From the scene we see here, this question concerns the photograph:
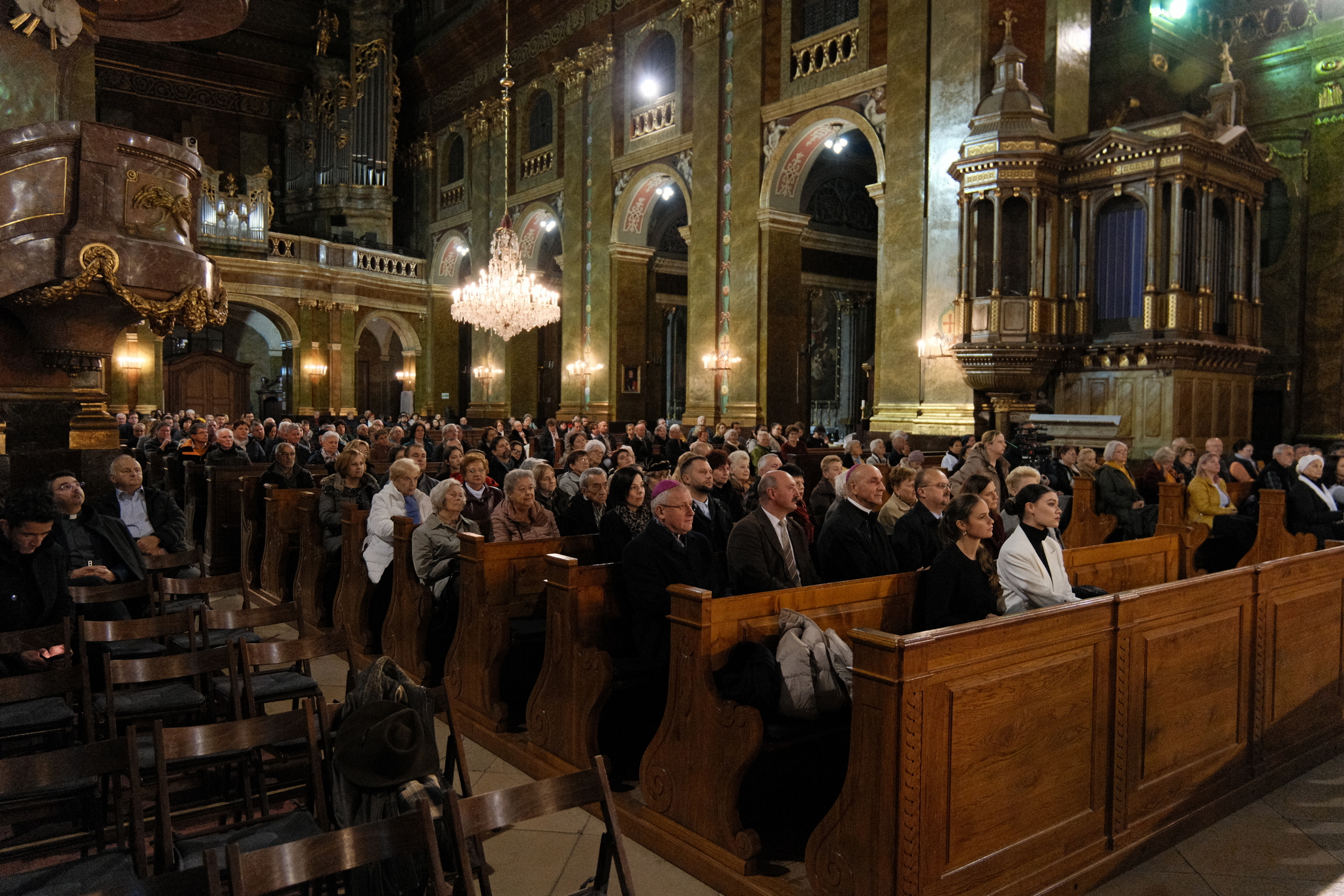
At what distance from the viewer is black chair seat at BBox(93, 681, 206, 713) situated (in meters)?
3.43

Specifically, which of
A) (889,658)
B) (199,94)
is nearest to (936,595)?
(889,658)

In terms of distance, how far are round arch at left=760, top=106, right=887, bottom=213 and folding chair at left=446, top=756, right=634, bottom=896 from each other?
1205 cm

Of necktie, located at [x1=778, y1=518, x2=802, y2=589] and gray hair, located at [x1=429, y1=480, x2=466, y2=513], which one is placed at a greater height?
gray hair, located at [x1=429, y1=480, x2=466, y2=513]

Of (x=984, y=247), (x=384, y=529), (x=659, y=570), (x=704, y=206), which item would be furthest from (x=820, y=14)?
(x=659, y=570)

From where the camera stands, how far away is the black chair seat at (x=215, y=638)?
407 cm

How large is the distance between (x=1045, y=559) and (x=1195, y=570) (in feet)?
14.1

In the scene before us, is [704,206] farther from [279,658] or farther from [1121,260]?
[279,658]

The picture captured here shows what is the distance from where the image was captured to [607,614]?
3.88m

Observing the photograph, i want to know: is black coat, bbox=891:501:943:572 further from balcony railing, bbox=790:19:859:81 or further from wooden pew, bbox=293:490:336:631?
balcony railing, bbox=790:19:859:81

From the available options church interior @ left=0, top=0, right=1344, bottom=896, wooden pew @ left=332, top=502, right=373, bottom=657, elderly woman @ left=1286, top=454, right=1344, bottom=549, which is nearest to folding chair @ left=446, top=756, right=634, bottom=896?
church interior @ left=0, top=0, right=1344, bottom=896

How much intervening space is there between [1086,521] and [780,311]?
7.60 meters

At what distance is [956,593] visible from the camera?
343cm

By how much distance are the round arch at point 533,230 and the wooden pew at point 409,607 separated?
48.5 ft

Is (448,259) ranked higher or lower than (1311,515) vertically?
higher
